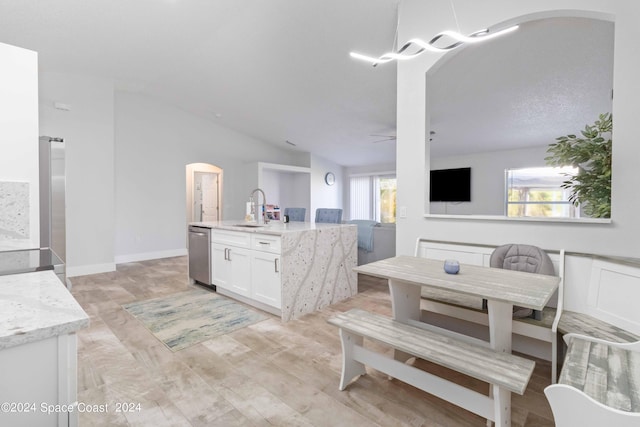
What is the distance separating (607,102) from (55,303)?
5.64 meters

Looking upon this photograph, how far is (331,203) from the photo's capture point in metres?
9.34

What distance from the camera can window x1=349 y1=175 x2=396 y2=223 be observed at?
29.2ft

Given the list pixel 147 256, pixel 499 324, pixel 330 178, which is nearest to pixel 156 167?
pixel 147 256

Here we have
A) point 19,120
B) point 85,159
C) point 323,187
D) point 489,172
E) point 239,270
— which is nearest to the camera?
point 19,120

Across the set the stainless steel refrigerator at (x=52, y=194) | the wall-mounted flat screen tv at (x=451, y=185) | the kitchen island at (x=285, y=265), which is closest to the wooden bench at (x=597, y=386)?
the kitchen island at (x=285, y=265)

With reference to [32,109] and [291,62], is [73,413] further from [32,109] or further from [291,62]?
[291,62]

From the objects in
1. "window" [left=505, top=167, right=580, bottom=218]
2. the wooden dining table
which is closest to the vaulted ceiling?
"window" [left=505, top=167, right=580, bottom=218]

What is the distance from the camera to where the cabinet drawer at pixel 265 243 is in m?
3.06

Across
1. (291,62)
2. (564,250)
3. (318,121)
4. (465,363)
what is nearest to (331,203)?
(318,121)

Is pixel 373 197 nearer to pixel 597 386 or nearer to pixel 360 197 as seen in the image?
pixel 360 197

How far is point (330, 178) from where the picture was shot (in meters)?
9.15

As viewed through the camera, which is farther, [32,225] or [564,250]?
[564,250]

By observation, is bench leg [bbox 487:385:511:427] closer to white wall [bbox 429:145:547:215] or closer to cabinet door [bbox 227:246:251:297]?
cabinet door [bbox 227:246:251:297]

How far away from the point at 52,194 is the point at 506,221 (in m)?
5.12
